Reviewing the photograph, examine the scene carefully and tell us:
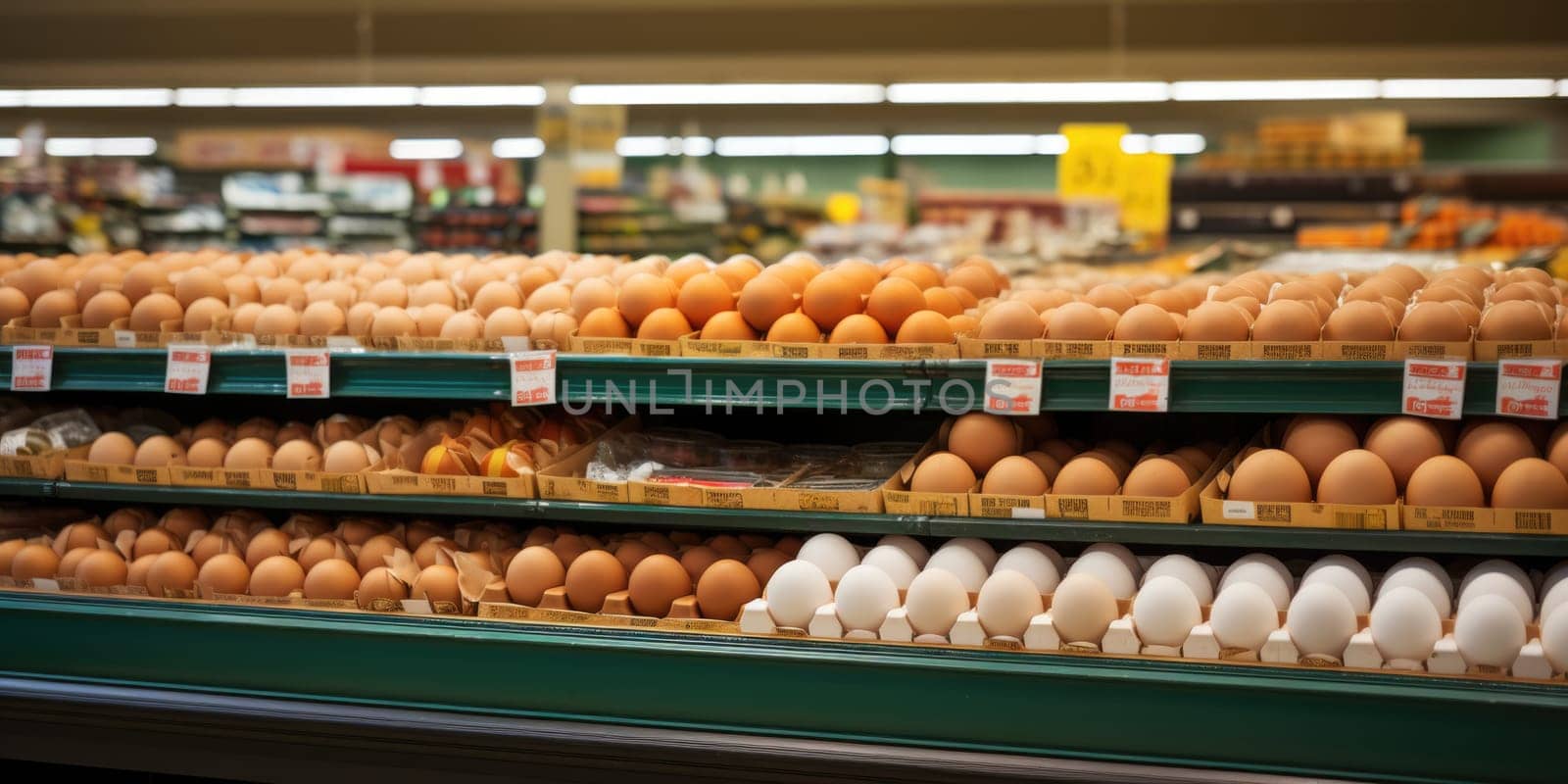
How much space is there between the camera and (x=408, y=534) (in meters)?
3.54

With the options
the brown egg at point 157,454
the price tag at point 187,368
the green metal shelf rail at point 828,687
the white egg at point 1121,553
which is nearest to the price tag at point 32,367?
the brown egg at point 157,454

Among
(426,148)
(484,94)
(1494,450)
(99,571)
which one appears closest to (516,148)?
(426,148)

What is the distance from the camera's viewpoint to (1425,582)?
109 inches

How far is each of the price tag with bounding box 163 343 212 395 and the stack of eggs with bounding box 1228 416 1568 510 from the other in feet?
8.84

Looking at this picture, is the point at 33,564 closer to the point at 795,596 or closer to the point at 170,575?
the point at 170,575

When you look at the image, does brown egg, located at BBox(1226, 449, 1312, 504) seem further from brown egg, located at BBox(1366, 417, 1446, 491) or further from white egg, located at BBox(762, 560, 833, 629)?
white egg, located at BBox(762, 560, 833, 629)

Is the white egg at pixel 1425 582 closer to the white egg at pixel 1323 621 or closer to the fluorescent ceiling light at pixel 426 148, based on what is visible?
the white egg at pixel 1323 621

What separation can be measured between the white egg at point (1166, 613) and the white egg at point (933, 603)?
1.32 ft

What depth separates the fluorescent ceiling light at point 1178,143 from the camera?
14414 mm

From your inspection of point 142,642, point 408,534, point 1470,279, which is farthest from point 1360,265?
point 142,642

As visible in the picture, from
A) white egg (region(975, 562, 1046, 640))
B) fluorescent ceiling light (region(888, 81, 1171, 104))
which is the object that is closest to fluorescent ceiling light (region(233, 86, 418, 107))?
fluorescent ceiling light (region(888, 81, 1171, 104))

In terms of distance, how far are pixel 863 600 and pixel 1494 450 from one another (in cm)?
142

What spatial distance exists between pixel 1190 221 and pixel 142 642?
10243 mm

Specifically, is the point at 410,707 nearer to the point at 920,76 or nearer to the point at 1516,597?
the point at 1516,597
